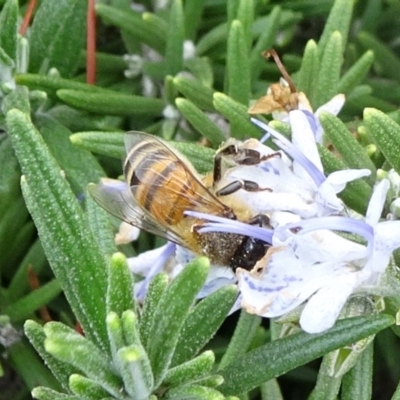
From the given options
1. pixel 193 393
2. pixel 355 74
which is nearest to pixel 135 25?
pixel 355 74

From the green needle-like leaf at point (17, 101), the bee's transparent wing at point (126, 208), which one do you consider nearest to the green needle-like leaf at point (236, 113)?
the bee's transparent wing at point (126, 208)

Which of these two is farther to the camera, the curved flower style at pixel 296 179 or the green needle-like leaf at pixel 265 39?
the green needle-like leaf at pixel 265 39

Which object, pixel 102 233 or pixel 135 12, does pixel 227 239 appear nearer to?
pixel 102 233

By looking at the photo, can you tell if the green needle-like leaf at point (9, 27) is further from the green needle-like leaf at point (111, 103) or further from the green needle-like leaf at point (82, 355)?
the green needle-like leaf at point (82, 355)

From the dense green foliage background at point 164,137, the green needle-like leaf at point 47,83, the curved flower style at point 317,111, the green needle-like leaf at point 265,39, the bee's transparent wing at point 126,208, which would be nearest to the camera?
the dense green foliage background at point 164,137

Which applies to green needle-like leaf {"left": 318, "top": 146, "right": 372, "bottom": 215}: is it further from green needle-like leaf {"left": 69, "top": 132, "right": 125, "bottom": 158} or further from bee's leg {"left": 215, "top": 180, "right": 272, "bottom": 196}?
green needle-like leaf {"left": 69, "top": 132, "right": 125, "bottom": 158}

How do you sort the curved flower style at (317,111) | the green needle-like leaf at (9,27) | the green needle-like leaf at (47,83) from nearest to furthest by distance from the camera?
1. the curved flower style at (317,111)
2. the green needle-like leaf at (9,27)
3. the green needle-like leaf at (47,83)

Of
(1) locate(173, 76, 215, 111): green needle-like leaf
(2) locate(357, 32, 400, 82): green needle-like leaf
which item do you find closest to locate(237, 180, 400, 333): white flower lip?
(1) locate(173, 76, 215, 111): green needle-like leaf
